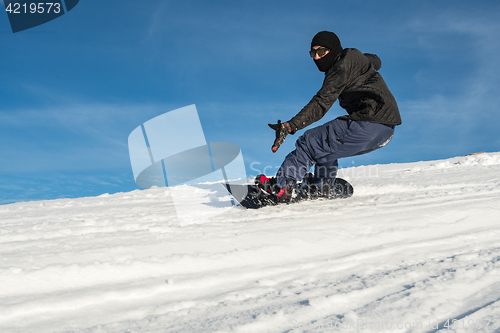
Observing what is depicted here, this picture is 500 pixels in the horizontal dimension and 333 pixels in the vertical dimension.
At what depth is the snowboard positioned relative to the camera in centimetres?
292

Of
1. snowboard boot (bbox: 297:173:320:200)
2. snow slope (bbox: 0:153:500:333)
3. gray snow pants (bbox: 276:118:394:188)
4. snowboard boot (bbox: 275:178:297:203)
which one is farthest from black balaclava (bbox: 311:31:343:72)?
snow slope (bbox: 0:153:500:333)

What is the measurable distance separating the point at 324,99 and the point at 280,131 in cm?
50

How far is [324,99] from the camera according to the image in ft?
8.25

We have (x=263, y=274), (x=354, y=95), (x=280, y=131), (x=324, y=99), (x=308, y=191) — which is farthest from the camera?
(x=308, y=191)

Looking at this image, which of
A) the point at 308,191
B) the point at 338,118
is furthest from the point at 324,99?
the point at 308,191

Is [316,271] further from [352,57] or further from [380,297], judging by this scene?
[352,57]

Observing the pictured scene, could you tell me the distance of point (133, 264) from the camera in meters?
1.42

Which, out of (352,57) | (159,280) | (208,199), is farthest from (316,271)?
(208,199)

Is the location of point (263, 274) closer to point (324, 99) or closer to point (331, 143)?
point (324, 99)

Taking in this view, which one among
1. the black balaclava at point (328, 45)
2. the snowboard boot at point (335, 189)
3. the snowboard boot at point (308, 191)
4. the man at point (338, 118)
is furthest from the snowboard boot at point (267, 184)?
the black balaclava at point (328, 45)

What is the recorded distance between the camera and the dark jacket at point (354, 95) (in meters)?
2.51

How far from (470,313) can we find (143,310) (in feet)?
3.64

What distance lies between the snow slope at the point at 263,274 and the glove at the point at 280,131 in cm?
57

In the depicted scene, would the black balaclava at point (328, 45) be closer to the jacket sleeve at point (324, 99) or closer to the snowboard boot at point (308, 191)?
the jacket sleeve at point (324, 99)
